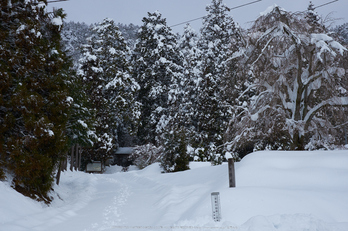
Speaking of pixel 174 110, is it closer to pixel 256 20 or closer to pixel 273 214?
pixel 256 20

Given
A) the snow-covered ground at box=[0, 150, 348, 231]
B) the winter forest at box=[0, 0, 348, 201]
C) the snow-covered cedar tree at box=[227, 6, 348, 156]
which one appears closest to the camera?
the snow-covered ground at box=[0, 150, 348, 231]

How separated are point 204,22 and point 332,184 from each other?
105ft

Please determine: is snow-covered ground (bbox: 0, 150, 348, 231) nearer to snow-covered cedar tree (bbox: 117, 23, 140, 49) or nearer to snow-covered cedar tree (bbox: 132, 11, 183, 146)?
snow-covered cedar tree (bbox: 132, 11, 183, 146)

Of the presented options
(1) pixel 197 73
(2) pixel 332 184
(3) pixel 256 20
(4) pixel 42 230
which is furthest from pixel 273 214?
(1) pixel 197 73

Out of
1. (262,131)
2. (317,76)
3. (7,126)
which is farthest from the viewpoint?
(262,131)

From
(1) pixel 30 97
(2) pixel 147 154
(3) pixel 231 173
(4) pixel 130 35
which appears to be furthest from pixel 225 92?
(4) pixel 130 35

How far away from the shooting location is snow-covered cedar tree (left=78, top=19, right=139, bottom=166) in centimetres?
3641

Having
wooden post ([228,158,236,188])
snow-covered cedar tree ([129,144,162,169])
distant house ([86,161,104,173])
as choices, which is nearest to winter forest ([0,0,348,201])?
wooden post ([228,158,236,188])

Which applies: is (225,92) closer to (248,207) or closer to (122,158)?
(248,207)

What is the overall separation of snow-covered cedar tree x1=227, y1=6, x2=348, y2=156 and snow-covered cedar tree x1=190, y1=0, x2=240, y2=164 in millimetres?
12323

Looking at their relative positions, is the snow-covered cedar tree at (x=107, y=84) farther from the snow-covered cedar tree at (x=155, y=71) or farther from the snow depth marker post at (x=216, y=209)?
the snow depth marker post at (x=216, y=209)

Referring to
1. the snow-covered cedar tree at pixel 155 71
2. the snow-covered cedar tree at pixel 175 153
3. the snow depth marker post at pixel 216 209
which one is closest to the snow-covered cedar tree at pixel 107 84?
the snow-covered cedar tree at pixel 155 71

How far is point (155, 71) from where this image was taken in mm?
39438

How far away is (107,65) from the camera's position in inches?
1538
